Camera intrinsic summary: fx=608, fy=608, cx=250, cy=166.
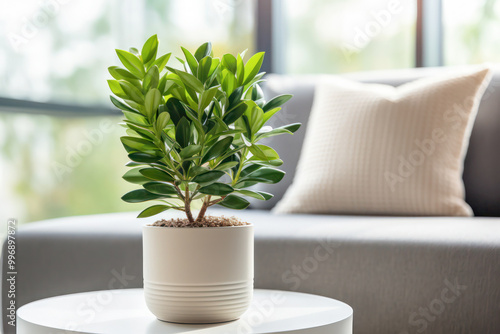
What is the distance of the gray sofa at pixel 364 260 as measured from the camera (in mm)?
1270

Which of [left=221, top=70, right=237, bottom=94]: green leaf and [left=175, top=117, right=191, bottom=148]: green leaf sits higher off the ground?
[left=221, top=70, right=237, bottom=94]: green leaf

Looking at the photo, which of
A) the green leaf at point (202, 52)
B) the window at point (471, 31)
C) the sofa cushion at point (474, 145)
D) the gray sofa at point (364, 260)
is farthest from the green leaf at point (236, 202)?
the window at point (471, 31)

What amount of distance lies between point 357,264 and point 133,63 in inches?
29.6

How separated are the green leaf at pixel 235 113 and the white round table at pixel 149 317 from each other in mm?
293

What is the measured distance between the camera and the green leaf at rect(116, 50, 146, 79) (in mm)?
848

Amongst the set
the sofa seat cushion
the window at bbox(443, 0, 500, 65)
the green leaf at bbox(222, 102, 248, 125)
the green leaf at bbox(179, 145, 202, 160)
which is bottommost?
the sofa seat cushion

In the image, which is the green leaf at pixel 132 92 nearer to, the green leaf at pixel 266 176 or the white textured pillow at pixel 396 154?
the green leaf at pixel 266 176

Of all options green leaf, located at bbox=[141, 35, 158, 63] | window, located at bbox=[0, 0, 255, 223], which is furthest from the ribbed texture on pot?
window, located at bbox=[0, 0, 255, 223]

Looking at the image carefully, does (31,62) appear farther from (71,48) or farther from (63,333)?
(63,333)

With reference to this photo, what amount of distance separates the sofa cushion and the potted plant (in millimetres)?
1208

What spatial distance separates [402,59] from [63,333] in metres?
2.36

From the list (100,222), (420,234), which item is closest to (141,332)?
(420,234)

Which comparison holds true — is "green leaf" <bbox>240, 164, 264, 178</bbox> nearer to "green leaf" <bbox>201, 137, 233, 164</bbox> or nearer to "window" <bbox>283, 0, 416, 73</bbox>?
"green leaf" <bbox>201, 137, 233, 164</bbox>

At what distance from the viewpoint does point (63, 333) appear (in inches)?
31.4
